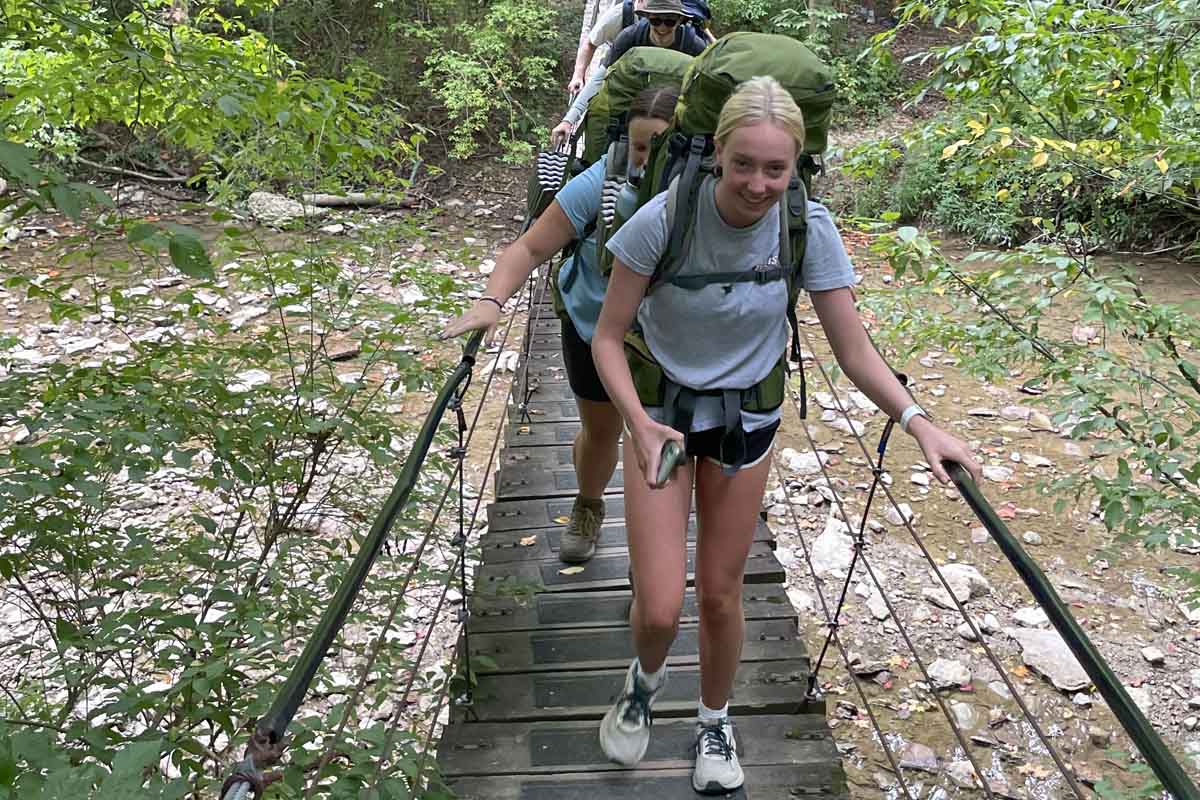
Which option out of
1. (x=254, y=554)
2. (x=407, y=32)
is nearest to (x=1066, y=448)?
(x=254, y=554)

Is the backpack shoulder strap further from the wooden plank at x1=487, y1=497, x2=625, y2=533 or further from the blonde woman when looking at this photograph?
the wooden plank at x1=487, y1=497, x2=625, y2=533

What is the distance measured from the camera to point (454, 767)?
2207mm

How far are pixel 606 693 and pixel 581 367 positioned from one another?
0.88 m

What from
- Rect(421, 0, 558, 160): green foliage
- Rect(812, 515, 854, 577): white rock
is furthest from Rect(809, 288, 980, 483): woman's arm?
Rect(421, 0, 558, 160): green foliage

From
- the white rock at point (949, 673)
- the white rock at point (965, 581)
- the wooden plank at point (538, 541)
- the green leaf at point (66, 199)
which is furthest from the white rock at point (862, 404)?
the green leaf at point (66, 199)

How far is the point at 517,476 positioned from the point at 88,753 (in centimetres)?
197

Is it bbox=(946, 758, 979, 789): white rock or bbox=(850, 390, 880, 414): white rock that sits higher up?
bbox=(850, 390, 880, 414): white rock

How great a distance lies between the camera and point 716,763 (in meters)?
2.07

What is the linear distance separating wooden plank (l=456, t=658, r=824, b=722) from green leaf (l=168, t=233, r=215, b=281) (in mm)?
1280

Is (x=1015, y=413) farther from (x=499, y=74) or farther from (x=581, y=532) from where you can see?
(x=499, y=74)

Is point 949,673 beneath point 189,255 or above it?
beneath

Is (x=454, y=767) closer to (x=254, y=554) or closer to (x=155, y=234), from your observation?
(x=155, y=234)

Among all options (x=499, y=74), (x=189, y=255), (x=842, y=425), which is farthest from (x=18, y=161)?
(x=499, y=74)

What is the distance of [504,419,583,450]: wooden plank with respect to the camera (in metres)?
3.85
